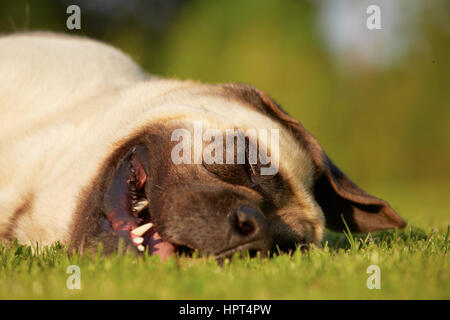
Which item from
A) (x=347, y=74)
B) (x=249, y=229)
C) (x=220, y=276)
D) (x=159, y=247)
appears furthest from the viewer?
(x=347, y=74)

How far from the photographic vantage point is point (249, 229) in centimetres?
254

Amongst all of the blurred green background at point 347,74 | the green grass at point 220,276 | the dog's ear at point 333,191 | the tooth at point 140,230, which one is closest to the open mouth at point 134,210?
the tooth at point 140,230

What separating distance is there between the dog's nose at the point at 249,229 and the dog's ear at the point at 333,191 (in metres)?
0.89

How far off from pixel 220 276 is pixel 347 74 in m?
13.4

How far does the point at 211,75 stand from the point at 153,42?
5412 mm

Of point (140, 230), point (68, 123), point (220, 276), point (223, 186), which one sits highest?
point (68, 123)

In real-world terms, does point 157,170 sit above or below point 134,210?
above

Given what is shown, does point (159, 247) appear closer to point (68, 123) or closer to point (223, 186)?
point (223, 186)

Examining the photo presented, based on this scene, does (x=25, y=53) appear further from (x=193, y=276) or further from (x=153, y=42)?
(x=153, y=42)

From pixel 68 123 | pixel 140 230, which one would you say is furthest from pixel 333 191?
pixel 68 123

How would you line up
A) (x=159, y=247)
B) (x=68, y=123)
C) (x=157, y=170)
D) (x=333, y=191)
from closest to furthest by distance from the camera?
(x=159, y=247)
(x=157, y=170)
(x=68, y=123)
(x=333, y=191)

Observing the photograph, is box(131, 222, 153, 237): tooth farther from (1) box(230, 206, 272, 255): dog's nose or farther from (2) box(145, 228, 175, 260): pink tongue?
(1) box(230, 206, 272, 255): dog's nose

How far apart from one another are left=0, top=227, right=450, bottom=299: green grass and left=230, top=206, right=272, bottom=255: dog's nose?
0.08 metres
